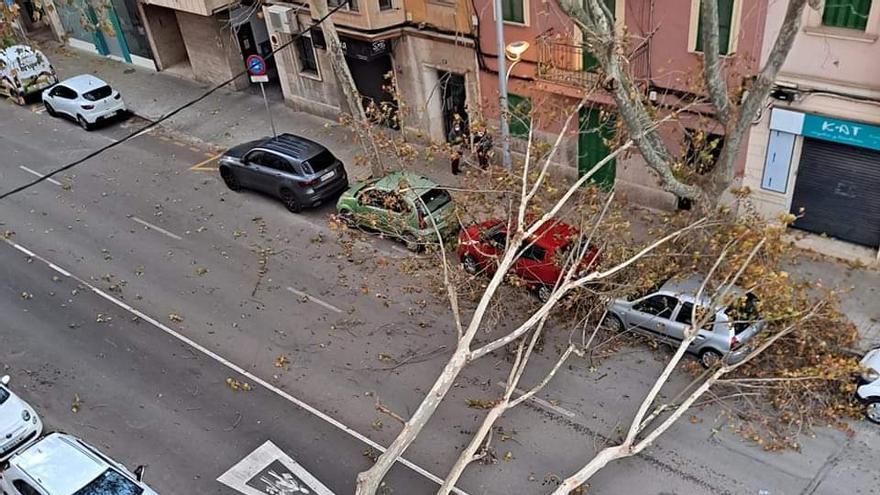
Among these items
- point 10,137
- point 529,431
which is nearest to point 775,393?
point 529,431

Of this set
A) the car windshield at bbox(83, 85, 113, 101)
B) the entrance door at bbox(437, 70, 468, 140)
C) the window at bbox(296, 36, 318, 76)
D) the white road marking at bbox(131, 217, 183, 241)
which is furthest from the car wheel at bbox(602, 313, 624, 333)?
the car windshield at bbox(83, 85, 113, 101)

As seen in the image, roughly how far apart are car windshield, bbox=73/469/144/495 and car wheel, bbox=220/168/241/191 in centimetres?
1086

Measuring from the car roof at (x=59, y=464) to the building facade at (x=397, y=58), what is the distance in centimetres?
1042

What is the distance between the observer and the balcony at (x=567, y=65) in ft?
57.7

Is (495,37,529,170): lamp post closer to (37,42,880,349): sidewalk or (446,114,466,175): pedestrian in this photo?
(446,114,466,175): pedestrian

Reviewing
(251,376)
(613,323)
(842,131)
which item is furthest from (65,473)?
(842,131)

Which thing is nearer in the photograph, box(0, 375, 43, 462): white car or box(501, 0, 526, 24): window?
box(0, 375, 43, 462): white car

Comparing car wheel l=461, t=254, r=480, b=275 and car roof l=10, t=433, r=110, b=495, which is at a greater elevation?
car roof l=10, t=433, r=110, b=495

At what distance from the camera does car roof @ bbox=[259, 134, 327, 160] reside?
1958 centimetres

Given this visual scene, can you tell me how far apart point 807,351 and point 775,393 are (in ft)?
3.37

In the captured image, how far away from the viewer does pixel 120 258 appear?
1883 centimetres

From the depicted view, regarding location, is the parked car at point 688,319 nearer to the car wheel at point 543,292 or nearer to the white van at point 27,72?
the car wheel at point 543,292

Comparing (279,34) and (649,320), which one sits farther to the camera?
(279,34)

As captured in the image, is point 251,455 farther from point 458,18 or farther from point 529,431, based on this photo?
point 458,18
